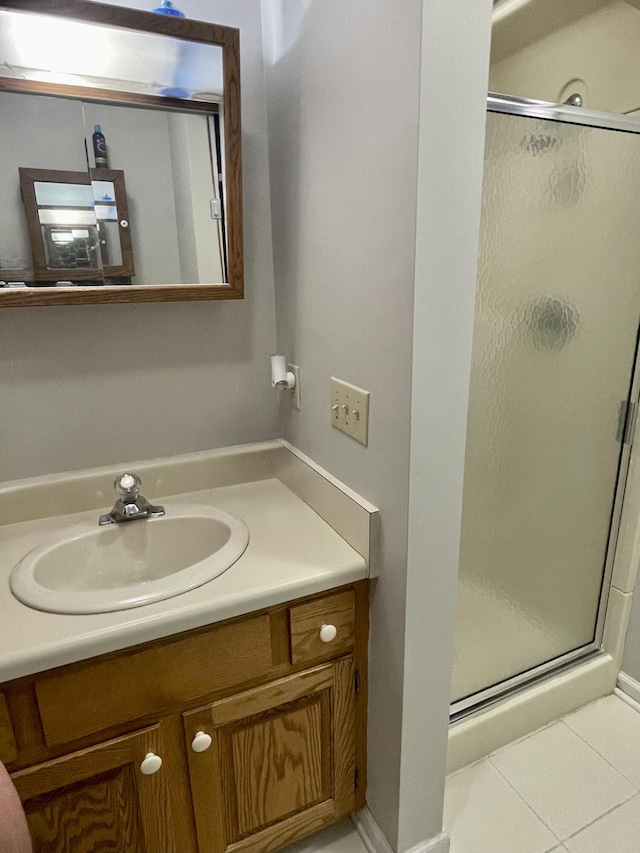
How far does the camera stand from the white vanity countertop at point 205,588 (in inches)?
33.5

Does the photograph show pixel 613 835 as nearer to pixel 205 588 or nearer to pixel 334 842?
pixel 334 842

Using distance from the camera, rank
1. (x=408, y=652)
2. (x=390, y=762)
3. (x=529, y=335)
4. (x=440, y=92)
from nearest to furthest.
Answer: (x=440, y=92), (x=408, y=652), (x=390, y=762), (x=529, y=335)

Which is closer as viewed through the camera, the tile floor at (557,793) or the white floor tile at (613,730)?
the tile floor at (557,793)

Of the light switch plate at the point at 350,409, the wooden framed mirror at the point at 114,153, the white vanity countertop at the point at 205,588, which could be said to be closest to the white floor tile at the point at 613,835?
the white vanity countertop at the point at 205,588

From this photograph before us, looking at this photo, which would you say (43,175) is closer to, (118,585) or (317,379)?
(317,379)

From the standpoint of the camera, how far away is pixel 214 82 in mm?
1154

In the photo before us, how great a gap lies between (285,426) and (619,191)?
1.05m

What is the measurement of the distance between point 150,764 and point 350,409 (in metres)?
0.76

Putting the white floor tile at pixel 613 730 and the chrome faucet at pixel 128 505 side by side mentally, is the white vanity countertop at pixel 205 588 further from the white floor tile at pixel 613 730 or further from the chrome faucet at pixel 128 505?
the white floor tile at pixel 613 730

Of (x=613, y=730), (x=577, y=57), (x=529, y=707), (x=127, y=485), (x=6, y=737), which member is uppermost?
(x=577, y=57)

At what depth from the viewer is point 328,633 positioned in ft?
3.55

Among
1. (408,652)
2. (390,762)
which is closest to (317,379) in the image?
(408,652)

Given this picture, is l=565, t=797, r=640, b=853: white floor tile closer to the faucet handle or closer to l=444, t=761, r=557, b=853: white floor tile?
l=444, t=761, r=557, b=853: white floor tile

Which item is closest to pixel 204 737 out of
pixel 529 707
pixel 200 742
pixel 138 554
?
pixel 200 742
